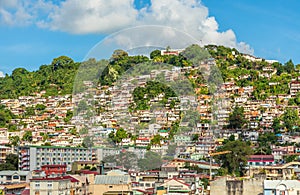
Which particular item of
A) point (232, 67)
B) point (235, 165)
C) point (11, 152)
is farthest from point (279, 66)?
point (235, 165)

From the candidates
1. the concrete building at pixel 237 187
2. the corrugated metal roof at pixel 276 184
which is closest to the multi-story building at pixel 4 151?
the concrete building at pixel 237 187

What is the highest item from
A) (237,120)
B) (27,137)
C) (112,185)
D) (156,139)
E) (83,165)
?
(237,120)

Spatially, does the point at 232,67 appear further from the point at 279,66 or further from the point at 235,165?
the point at 235,165

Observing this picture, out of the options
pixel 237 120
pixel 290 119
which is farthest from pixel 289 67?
pixel 237 120

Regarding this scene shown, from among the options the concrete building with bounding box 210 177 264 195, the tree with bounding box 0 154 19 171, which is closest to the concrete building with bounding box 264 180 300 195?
the concrete building with bounding box 210 177 264 195

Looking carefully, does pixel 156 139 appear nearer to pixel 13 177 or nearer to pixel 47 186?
pixel 47 186

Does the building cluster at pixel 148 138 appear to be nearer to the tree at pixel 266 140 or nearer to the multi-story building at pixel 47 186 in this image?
the multi-story building at pixel 47 186

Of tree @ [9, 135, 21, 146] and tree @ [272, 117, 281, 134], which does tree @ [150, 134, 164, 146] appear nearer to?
tree @ [272, 117, 281, 134]
